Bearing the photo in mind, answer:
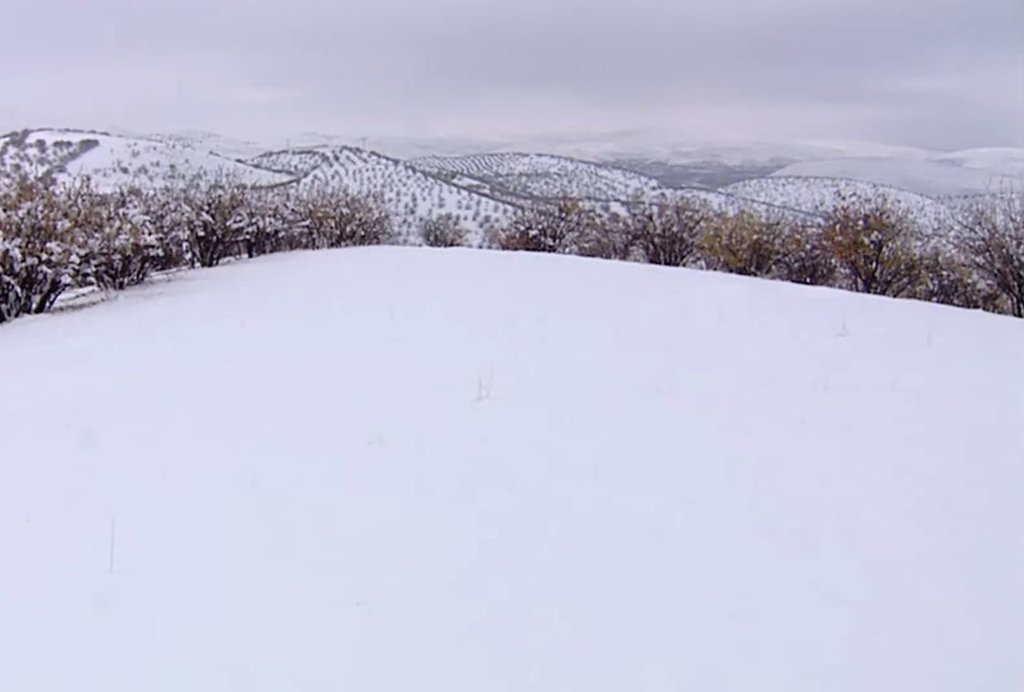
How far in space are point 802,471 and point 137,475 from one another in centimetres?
268

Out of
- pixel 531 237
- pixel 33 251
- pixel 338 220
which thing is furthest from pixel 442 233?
pixel 33 251

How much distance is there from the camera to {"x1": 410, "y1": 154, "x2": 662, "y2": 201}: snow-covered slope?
49406 millimetres

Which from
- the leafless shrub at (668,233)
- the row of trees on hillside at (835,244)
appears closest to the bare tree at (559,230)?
the row of trees on hillside at (835,244)

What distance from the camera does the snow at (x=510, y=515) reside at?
1.83 metres

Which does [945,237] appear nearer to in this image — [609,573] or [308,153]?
[609,573]

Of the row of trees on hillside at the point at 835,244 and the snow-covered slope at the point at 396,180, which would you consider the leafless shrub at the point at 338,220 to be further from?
the snow-covered slope at the point at 396,180

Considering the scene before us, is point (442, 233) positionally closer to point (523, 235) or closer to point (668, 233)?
point (523, 235)

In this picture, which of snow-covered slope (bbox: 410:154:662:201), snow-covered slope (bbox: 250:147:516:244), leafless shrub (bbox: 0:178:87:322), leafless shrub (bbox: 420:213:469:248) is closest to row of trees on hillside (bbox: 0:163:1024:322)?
leafless shrub (bbox: 0:178:87:322)

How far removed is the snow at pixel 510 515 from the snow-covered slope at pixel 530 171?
129 ft

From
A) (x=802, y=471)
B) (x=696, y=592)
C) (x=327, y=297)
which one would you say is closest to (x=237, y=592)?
(x=696, y=592)

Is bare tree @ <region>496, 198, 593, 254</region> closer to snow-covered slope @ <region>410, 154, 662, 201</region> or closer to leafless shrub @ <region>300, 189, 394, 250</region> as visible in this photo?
leafless shrub @ <region>300, 189, 394, 250</region>

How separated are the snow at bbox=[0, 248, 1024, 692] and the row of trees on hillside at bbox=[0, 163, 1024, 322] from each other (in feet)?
9.71

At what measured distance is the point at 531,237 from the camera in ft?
58.3

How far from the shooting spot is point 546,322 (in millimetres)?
5625
